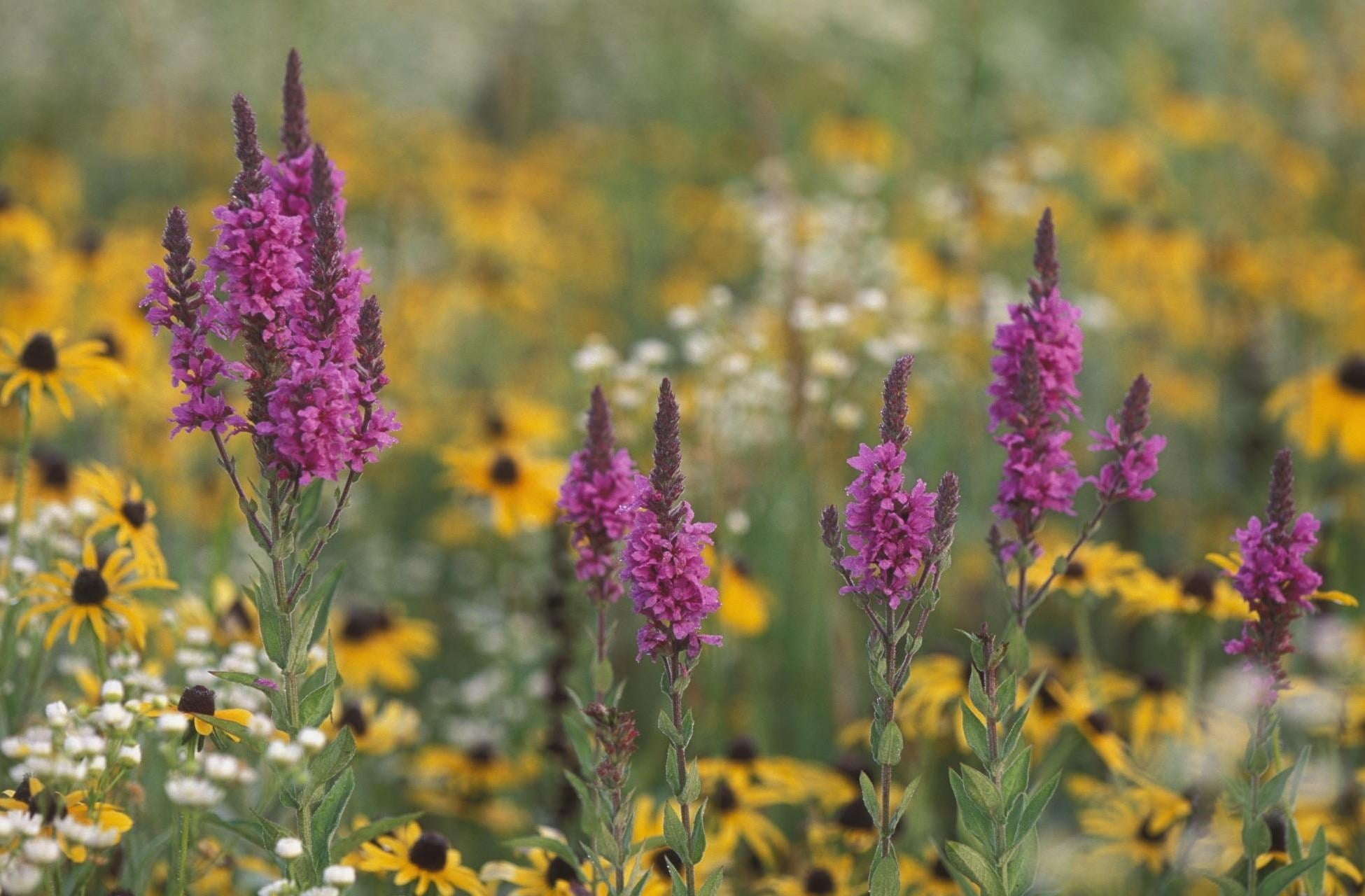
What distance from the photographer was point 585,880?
270cm

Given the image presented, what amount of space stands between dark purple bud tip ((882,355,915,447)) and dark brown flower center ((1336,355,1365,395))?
372cm

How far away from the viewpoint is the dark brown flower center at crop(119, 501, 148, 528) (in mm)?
3625

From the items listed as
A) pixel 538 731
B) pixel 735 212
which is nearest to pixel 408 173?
pixel 735 212

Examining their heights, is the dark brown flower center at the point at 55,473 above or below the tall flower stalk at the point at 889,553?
above

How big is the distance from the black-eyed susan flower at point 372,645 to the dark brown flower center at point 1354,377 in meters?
3.59

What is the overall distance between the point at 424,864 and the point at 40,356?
1779mm

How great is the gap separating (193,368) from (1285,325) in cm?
779

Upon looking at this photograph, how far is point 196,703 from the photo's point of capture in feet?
8.94

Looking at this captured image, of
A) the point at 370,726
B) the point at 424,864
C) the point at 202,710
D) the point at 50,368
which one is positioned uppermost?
the point at 50,368

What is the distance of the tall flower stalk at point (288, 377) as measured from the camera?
2.26m

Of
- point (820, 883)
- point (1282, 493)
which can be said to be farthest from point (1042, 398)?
point (820, 883)

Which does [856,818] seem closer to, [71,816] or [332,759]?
[332,759]

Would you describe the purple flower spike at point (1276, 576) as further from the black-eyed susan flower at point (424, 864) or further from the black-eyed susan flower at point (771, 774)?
the black-eyed susan flower at point (424, 864)

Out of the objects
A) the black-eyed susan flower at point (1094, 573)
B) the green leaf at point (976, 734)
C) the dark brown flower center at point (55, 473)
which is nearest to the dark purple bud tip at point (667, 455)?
the green leaf at point (976, 734)
